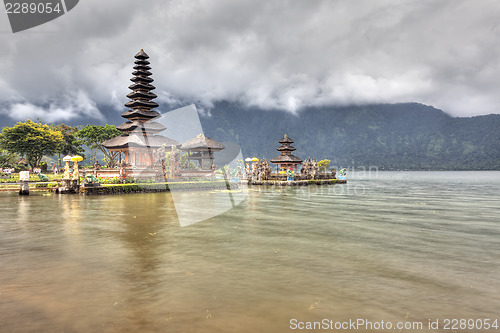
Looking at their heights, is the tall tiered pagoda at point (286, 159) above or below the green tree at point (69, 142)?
below

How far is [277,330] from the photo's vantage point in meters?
5.60

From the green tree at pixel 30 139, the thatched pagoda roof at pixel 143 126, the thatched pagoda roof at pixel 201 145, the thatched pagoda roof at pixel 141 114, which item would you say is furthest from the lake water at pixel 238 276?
the green tree at pixel 30 139

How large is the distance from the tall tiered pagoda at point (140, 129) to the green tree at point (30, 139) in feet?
55.8

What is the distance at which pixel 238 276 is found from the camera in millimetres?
8586

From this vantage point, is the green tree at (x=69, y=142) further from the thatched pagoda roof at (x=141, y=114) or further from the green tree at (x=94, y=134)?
the thatched pagoda roof at (x=141, y=114)

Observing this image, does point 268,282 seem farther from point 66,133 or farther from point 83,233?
point 66,133

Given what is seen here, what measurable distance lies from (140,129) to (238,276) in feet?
179

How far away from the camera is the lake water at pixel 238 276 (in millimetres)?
6141

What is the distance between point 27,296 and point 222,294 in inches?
171

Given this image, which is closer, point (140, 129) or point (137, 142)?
point (137, 142)

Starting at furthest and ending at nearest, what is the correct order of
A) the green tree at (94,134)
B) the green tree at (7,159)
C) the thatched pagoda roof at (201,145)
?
the green tree at (94,134) < the green tree at (7,159) < the thatched pagoda roof at (201,145)

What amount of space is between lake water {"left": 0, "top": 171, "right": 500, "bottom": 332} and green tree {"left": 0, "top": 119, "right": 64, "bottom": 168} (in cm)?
5622
